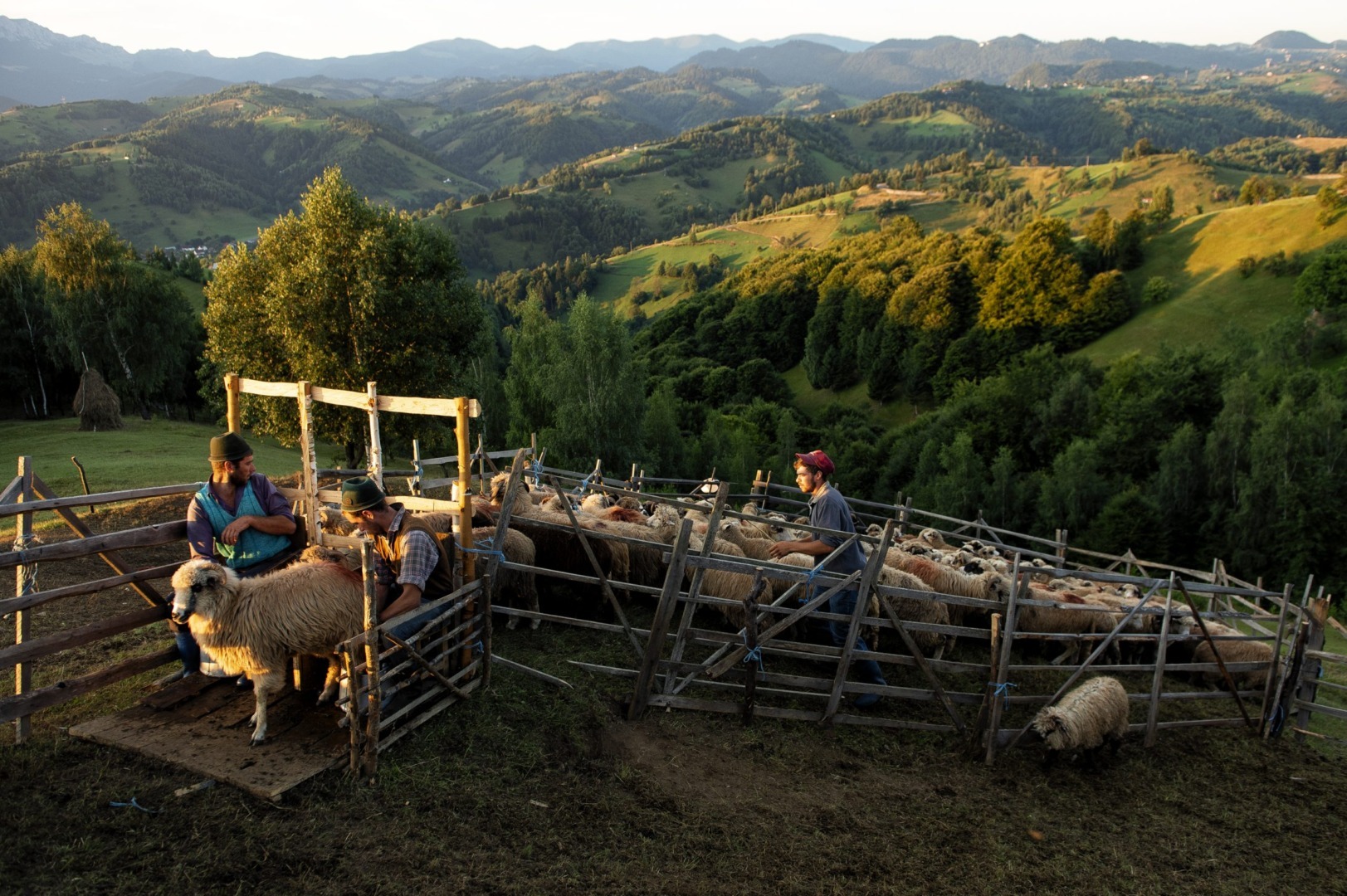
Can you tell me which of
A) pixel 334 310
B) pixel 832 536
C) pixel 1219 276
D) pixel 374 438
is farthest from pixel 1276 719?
pixel 1219 276

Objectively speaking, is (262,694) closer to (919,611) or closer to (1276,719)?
(919,611)

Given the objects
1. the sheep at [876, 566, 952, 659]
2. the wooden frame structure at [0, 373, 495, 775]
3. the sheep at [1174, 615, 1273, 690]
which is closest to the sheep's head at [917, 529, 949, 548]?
the sheep at [876, 566, 952, 659]

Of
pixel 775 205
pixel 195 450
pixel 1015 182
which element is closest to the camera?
pixel 195 450

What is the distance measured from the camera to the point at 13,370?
39.1m

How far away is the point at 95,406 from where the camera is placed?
96.1 feet

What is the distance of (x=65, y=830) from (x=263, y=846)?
1.35 metres

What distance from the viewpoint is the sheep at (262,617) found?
20.4 ft

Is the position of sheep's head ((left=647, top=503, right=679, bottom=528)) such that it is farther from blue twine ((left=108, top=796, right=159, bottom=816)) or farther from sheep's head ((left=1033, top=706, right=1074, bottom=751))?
blue twine ((left=108, top=796, right=159, bottom=816))

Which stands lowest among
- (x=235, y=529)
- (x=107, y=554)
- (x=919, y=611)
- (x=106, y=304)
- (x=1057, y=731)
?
(x=919, y=611)

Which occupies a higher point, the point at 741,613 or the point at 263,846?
the point at 263,846

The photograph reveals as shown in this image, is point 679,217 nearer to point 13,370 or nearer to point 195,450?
point 13,370

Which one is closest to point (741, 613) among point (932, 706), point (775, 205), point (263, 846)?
point (932, 706)

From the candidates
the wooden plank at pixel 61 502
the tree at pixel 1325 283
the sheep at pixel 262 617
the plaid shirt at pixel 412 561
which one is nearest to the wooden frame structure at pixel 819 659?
the plaid shirt at pixel 412 561

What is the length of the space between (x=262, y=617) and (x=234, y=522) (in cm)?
94
